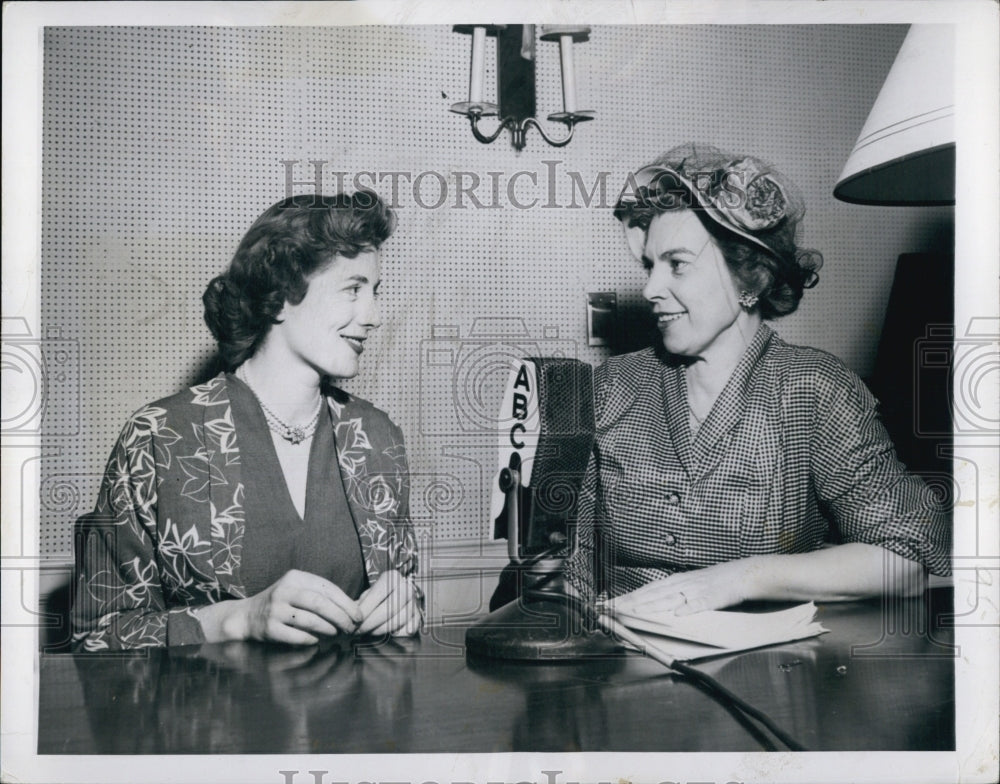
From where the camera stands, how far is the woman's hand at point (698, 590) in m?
1.47

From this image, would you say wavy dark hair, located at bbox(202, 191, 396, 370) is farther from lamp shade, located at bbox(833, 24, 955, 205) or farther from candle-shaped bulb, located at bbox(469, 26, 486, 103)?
lamp shade, located at bbox(833, 24, 955, 205)

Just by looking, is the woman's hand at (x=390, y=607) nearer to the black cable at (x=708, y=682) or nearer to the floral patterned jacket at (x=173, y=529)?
the floral patterned jacket at (x=173, y=529)

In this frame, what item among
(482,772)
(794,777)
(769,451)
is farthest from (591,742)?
(769,451)

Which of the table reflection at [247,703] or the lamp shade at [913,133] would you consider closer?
the table reflection at [247,703]

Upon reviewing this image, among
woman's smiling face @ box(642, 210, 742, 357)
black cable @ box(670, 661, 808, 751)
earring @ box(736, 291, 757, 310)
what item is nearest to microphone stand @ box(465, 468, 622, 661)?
black cable @ box(670, 661, 808, 751)

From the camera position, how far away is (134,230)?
1.50 meters

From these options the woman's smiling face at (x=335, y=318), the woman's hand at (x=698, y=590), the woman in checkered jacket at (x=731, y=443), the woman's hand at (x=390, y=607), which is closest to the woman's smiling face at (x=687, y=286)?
the woman in checkered jacket at (x=731, y=443)

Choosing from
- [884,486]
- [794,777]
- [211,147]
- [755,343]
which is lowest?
[794,777]

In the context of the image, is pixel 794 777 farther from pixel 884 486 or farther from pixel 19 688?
pixel 19 688

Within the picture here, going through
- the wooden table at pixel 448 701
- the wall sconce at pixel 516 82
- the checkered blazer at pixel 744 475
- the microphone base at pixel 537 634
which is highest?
the wall sconce at pixel 516 82

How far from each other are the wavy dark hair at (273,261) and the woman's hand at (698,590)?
71cm

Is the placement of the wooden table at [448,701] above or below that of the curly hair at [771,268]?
below

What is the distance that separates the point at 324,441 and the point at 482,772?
564 millimetres

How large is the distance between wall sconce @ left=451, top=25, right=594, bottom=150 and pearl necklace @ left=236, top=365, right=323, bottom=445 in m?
0.53
